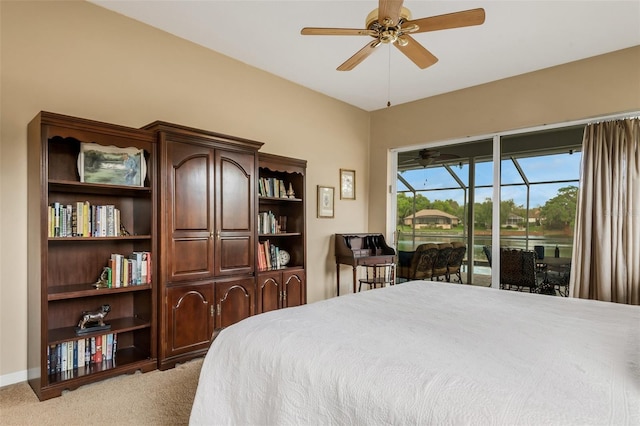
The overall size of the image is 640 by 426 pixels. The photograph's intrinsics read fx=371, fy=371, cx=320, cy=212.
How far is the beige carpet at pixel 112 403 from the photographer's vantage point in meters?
2.10

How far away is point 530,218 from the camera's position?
4.05 m

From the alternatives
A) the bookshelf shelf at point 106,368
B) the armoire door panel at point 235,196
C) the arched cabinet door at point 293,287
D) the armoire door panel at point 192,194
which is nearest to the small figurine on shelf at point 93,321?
the bookshelf shelf at point 106,368

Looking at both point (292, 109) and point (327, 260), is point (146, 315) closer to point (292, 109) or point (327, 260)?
point (327, 260)

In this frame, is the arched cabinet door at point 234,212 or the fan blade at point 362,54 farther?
the arched cabinet door at point 234,212

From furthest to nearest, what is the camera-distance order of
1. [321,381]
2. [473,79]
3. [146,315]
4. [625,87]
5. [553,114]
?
[473,79], [553,114], [625,87], [146,315], [321,381]

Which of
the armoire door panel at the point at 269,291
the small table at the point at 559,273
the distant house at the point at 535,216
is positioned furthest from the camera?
the distant house at the point at 535,216

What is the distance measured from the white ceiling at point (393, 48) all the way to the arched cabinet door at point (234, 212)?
1084mm

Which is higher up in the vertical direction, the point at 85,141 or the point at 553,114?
the point at 553,114

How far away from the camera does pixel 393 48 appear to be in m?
3.45

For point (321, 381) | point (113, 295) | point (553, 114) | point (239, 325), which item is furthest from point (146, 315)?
point (553, 114)

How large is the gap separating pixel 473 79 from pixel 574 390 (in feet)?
12.7

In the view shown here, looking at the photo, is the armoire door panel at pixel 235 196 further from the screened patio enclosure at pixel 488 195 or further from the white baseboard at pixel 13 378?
the screened patio enclosure at pixel 488 195

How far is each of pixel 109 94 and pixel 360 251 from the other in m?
3.15

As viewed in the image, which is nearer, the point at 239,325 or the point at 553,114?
the point at 239,325
